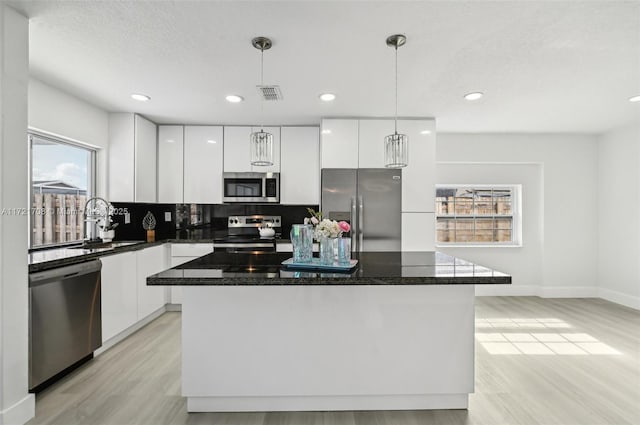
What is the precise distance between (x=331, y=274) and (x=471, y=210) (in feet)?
14.0

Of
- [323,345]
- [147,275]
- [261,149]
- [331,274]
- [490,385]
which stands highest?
[261,149]

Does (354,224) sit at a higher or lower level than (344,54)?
lower

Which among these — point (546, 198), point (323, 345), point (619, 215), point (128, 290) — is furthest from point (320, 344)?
point (619, 215)

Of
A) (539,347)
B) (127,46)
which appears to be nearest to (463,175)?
(539,347)

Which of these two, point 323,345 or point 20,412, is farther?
point 323,345

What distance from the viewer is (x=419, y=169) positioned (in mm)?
4332

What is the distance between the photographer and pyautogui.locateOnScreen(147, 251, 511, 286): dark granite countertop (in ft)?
6.17

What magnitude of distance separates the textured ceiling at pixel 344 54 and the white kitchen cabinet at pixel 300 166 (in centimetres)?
67

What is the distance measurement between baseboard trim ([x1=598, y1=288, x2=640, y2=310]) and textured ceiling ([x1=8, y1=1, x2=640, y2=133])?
259 cm

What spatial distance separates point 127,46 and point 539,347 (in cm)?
427

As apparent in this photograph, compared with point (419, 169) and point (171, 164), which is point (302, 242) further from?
point (171, 164)

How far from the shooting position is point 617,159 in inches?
197

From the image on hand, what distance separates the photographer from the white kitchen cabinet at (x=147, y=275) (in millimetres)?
3750

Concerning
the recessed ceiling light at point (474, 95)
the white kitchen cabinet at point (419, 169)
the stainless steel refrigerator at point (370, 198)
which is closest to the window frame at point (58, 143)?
the stainless steel refrigerator at point (370, 198)
